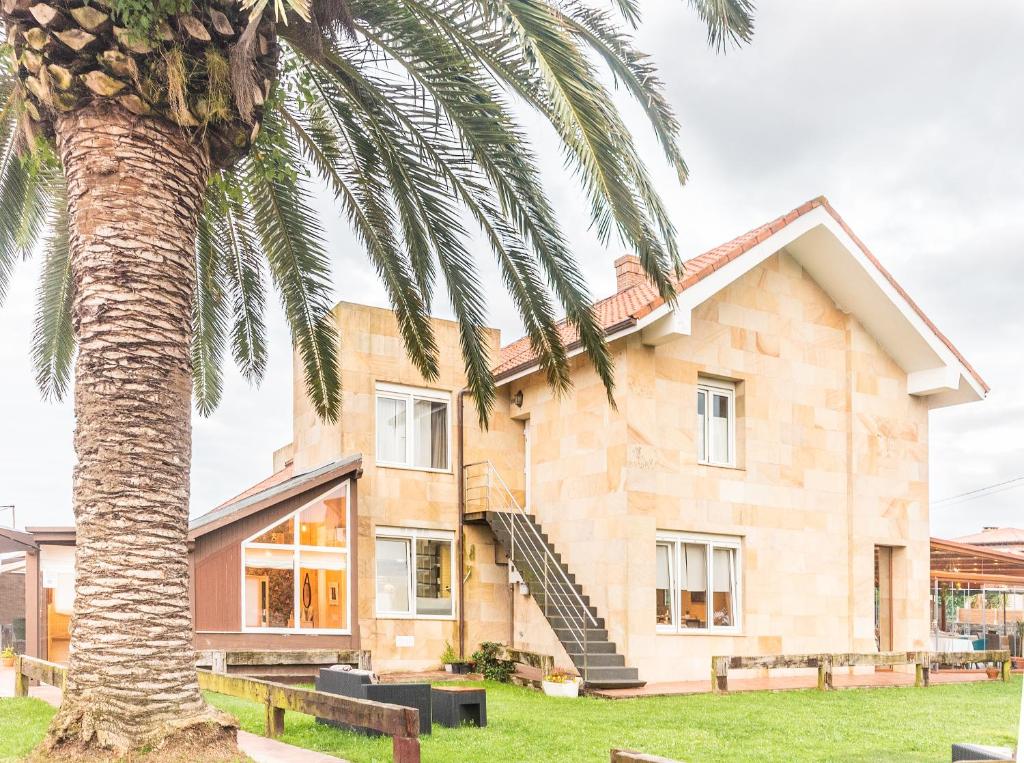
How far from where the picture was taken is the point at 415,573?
751 inches

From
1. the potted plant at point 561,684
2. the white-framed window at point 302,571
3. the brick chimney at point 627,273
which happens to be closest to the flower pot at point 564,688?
Result: the potted plant at point 561,684

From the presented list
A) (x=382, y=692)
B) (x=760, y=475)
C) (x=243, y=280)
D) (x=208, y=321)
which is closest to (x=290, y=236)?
(x=243, y=280)

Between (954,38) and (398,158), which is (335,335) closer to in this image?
(398,158)

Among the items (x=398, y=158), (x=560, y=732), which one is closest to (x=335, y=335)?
(x=398, y=158)

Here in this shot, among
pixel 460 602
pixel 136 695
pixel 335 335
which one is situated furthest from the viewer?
pixel 460 602

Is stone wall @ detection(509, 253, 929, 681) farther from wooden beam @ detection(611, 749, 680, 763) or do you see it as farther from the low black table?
wooden beam @ detection(611, 749, 680, 763)

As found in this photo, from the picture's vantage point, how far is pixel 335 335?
1268cm

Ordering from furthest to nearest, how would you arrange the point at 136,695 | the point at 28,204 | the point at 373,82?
the point at 28,204 → the point at 373,82 → the point at 136,695

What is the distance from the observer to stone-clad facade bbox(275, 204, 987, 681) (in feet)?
57.0

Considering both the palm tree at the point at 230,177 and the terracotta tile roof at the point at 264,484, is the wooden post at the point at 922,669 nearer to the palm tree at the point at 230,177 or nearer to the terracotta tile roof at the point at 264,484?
the palm tree at the point at 230,177

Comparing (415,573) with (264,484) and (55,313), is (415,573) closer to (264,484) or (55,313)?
(264,484)

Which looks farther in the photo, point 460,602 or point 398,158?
point 460,602

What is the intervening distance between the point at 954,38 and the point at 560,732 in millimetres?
8464

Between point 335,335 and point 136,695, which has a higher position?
point 335,335
